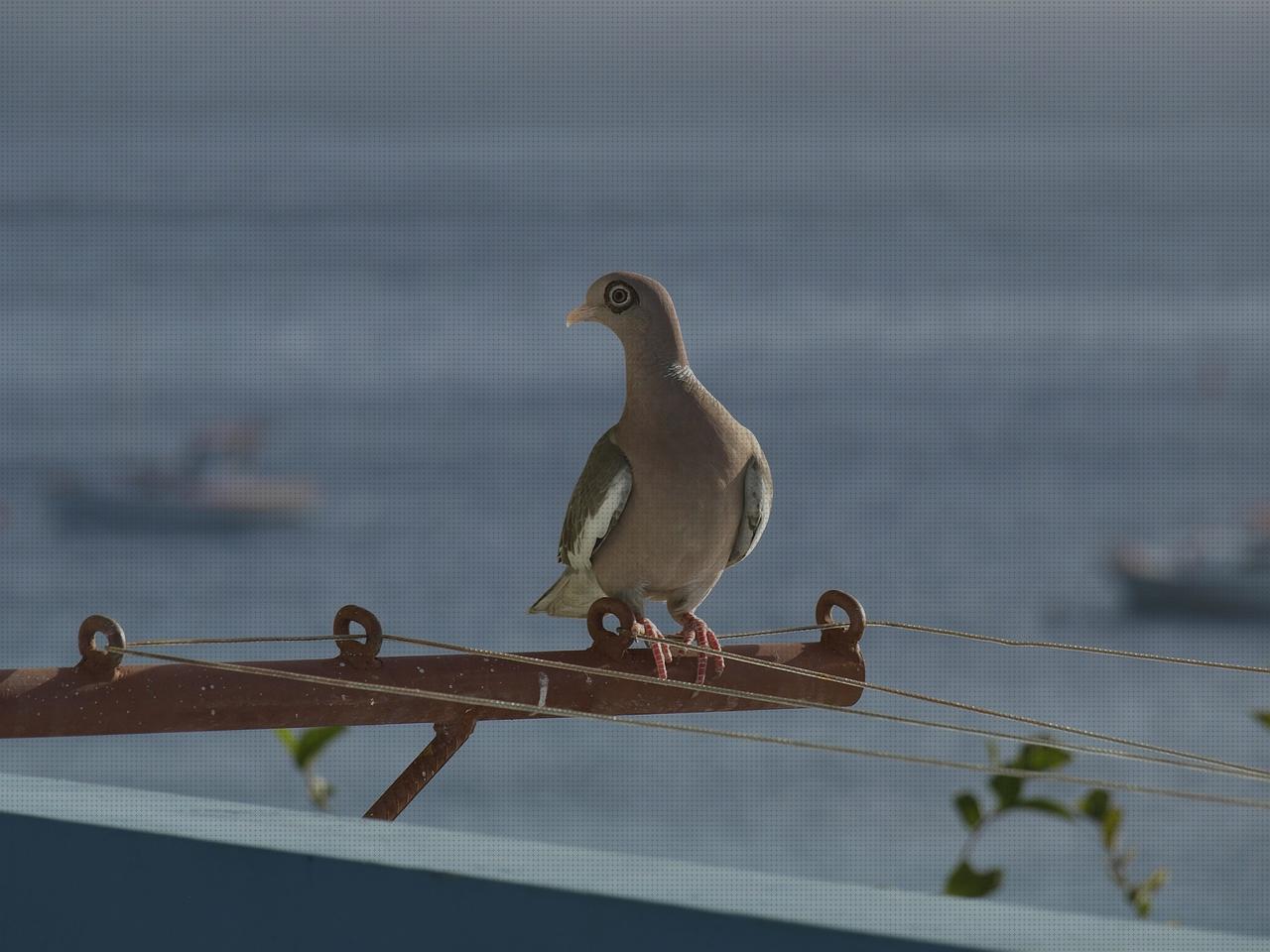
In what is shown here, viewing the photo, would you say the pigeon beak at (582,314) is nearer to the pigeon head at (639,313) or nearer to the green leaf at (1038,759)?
the pigeon head at (639,313)

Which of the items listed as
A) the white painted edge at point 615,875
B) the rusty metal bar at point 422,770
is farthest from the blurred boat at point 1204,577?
the white painted edge at point 615,875

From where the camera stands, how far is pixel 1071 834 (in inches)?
705

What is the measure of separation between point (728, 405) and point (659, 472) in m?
41.5

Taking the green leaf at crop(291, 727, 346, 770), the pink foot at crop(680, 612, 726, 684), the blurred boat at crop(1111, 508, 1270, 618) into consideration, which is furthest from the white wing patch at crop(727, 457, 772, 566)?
the blurred boat at crop(1111, 508, 1270, 618)

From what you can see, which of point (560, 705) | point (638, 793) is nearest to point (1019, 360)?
point (638, 793)

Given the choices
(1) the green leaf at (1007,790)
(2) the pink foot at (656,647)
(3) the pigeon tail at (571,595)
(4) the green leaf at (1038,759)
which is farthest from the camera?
(1) the green leaf at (1007,790)

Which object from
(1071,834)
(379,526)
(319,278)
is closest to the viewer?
(1071,834)

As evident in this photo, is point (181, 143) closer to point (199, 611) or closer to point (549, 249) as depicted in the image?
point (549, 249)

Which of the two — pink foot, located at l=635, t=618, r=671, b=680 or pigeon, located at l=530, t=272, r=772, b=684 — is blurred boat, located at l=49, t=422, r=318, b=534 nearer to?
pigeon, located at l=530, t=272, r=772, b=684

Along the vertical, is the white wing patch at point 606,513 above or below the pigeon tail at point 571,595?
above

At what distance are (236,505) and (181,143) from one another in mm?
49224

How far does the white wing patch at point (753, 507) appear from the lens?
370 cm

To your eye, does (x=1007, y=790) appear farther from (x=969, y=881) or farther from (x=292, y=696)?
(x=292, y=696)

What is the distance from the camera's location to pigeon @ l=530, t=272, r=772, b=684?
3.61m
